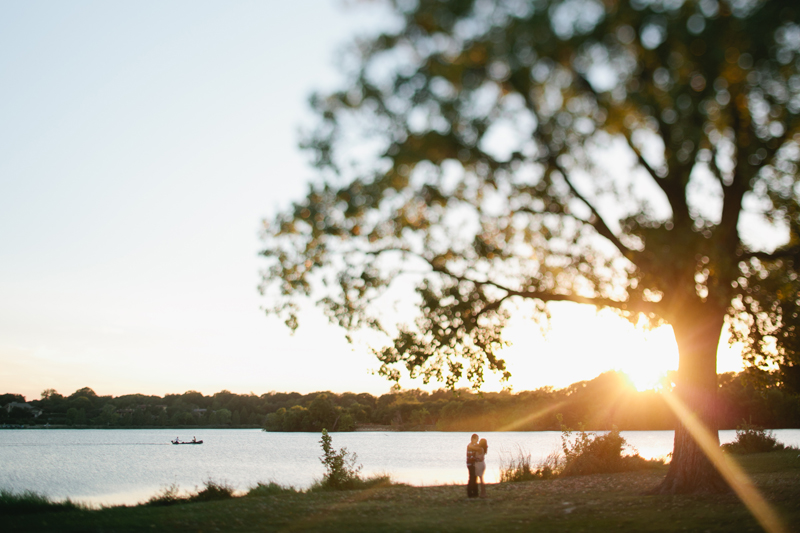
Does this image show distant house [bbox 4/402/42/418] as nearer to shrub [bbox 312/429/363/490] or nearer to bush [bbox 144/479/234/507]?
bush [bbox 144/479/234/507]

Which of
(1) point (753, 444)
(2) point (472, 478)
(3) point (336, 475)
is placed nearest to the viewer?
(2) point (472, 478)

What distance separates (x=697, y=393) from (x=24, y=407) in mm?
198454

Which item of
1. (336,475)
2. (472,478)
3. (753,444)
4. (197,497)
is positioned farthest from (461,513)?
(753,444)

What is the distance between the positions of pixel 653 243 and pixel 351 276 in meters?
8.15

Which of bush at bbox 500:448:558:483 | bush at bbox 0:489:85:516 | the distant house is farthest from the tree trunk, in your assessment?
the distant house

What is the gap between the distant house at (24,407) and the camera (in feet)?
529

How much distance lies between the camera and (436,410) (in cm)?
12788

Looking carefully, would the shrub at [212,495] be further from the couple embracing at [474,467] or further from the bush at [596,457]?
the bush at [596,457]

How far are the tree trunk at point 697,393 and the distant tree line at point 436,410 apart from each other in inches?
334

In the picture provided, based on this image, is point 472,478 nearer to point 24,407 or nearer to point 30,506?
point 30,506

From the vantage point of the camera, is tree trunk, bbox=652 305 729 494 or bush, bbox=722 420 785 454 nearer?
tree trunk, bbox=652 305 729 494

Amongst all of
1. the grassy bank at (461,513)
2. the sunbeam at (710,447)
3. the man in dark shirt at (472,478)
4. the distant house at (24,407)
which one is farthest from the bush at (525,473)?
the distant house at (24,407)

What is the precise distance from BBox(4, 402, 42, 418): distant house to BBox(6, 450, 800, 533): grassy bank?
595ft

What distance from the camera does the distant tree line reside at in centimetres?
6450
